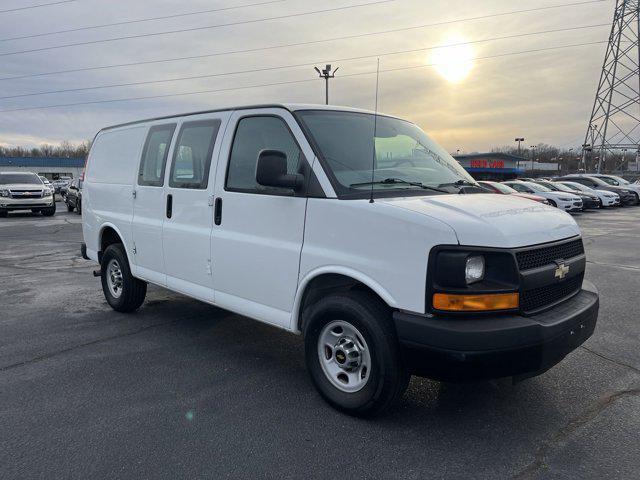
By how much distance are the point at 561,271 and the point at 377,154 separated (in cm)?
158

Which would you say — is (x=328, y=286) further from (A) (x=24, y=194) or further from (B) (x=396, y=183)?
(A) (x=24, y=194)

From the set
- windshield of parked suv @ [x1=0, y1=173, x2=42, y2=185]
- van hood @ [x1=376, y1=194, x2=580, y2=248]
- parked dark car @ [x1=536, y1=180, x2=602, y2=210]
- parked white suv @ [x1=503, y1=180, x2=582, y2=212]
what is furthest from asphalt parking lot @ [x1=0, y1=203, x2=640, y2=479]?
parked dark car @ [x1=536, y1=180, x2=602, y2=210]

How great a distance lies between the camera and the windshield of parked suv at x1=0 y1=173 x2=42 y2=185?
69.2ft

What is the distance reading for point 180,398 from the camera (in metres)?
3.80

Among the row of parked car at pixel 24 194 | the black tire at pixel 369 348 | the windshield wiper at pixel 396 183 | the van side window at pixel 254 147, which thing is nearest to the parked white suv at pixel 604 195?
the row of parked car at pixel 24 194

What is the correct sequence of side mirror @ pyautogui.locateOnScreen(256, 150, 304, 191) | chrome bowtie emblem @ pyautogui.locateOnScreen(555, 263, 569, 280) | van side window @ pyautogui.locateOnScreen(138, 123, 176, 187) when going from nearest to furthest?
chrome bowtie emblem @ pyautogui.locateOnScreen(555, 263, 569, 280)
side mirror @ pyautogui.locateOnScreen(256, 150, 304, 191)
van side window @ pyautogui.locateOnScreen(138, 123, 176, 187)

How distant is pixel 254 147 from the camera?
415 centimetres

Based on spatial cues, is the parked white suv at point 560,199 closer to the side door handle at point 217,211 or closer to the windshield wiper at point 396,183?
the windshield wiper at point 396,183

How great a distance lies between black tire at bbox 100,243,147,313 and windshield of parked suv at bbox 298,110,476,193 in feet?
10.4

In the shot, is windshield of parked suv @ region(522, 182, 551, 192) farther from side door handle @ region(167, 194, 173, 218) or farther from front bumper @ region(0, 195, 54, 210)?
side door handle @ region(167, 194, 173, 218)

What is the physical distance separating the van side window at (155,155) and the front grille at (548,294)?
3578mm

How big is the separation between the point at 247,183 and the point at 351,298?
54.7 inches

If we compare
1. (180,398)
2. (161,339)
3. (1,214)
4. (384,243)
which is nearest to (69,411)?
(180,398)

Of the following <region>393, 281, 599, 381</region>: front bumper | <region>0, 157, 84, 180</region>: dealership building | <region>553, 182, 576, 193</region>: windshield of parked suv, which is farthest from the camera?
<region>0, 157, 84, 180</region>: dealership building
